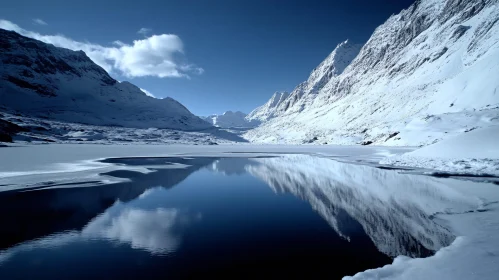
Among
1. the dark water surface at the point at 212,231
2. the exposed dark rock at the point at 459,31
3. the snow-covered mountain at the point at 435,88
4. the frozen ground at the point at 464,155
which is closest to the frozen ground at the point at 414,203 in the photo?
the dark water surface at the point at 212,231

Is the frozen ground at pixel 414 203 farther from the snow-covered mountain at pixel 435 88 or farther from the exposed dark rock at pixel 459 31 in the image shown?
the exposed dark rock at pixel 459 31

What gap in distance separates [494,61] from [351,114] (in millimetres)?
85131

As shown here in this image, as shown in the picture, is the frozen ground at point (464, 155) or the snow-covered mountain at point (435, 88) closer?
the frozen ground at point (464, 155)

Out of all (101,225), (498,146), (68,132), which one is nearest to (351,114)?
(498,146)

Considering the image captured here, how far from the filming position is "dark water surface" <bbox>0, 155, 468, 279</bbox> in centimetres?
801

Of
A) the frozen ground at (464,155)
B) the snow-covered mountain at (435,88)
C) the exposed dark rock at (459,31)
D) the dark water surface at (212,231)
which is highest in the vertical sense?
the exposed dark rock at (459,31)

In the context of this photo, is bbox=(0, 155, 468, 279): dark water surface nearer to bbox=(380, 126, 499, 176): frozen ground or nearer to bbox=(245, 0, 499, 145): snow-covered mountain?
bbox=(380, 126, 499, 176): frozen ground

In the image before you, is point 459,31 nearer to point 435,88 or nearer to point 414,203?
point 435,88

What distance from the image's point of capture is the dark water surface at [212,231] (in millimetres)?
8008

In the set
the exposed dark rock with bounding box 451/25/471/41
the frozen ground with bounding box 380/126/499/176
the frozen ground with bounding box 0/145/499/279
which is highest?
the exposed dark rock with bounding box 451/25/471/41

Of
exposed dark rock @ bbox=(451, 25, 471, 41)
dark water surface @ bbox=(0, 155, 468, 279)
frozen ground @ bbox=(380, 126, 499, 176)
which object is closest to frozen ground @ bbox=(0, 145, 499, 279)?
dark water surface @ bbox=(0, 155, 468, 279)

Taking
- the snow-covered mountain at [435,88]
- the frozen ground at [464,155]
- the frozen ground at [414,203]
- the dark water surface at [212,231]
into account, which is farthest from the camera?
the snow-covered mountain at [435,88]

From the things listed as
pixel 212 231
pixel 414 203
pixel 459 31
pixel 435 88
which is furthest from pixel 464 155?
pixel 459 31

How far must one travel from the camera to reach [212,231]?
1138 cm
